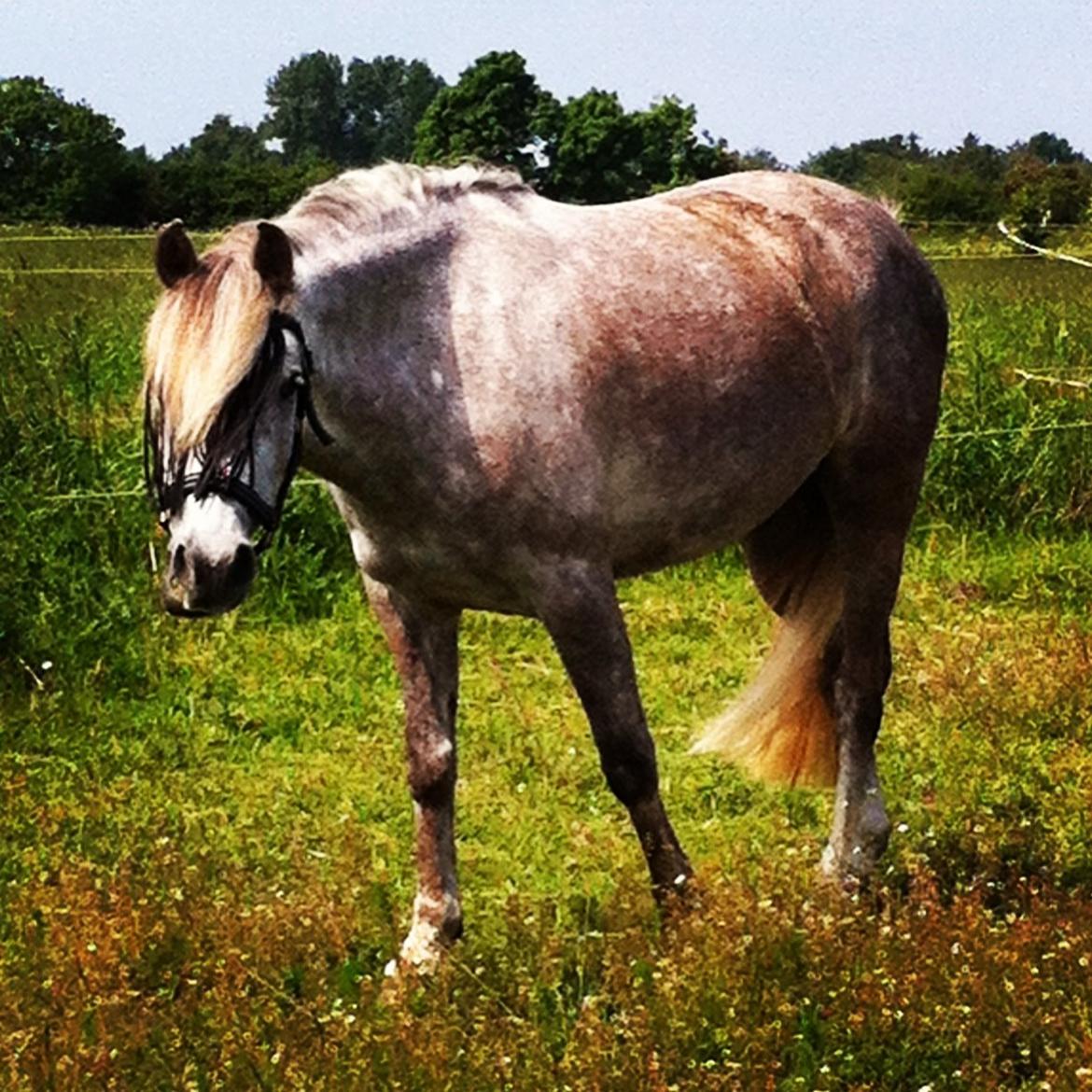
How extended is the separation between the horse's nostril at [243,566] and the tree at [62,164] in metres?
15.3

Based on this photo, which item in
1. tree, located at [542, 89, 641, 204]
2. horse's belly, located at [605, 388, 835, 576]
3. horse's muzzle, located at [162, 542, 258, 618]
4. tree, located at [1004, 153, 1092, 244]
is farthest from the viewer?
tree, located at [542, 89, 641, 204]

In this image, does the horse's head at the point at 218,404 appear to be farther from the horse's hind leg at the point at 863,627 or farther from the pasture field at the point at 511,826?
the horse's hind leg at the point at 863,627

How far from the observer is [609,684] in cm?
379

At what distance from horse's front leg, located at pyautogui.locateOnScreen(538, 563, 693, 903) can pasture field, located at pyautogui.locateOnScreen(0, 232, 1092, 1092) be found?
196 mm

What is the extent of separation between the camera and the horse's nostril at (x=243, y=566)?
3.08 m

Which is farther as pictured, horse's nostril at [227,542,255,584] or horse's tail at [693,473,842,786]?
horse's tail at [693,473,842,786]

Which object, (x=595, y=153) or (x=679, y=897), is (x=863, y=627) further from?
(x=595, y=153)

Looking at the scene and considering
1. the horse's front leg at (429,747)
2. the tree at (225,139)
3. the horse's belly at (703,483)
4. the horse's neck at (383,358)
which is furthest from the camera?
A: the tree at (225,139)

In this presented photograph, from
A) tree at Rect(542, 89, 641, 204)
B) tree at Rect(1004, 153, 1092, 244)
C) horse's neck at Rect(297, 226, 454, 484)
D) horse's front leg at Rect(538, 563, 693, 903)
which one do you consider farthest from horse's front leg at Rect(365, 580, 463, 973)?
tree at Rect(542, 89, 641, 204)

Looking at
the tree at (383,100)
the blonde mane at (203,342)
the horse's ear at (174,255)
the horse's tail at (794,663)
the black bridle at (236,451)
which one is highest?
the tree at (383,100)

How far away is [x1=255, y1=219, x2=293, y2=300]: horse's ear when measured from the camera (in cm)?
314

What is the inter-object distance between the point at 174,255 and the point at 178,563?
600 mm

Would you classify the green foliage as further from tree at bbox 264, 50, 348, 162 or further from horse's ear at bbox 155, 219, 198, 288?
horse's ear at bbox 155, 219, 198, 288

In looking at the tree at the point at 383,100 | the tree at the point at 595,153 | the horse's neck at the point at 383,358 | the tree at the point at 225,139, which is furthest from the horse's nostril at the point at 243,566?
the tree at the point at 383,100
